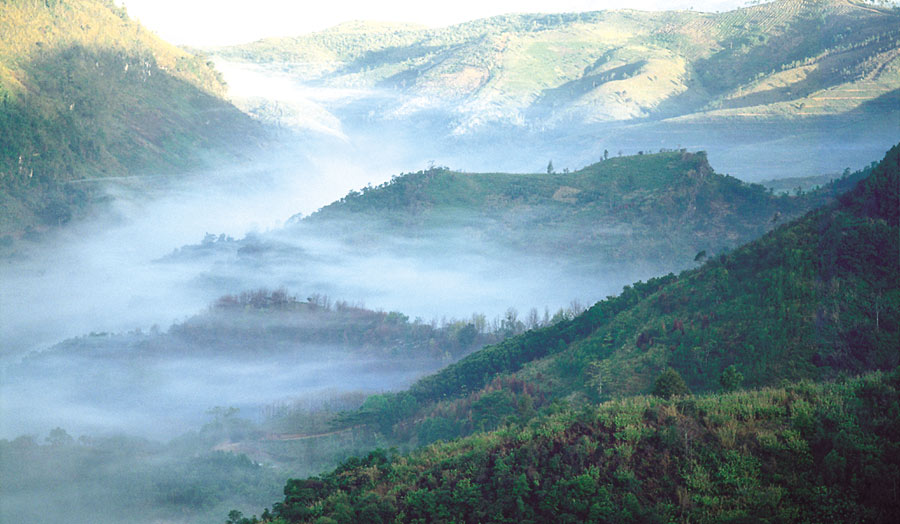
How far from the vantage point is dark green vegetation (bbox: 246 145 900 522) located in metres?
23.1

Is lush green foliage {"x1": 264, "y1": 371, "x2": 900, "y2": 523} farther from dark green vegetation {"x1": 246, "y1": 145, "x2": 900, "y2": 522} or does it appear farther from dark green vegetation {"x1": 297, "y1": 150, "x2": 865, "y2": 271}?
dark green vegetation {"x1": 297, "y1": 150, "x2": 865, "y2": 271}

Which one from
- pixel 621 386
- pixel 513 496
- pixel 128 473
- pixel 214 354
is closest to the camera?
pixel 513 496

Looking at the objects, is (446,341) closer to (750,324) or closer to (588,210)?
(588,210)

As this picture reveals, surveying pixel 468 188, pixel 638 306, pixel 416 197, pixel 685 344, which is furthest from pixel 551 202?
pixel 685 344

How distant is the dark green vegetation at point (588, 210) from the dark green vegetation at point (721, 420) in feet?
239

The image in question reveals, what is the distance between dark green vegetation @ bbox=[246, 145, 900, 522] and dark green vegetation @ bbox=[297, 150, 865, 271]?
72746 millimetres

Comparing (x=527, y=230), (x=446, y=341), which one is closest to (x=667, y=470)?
(x=446, y=341)

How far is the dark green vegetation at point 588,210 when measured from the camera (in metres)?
119

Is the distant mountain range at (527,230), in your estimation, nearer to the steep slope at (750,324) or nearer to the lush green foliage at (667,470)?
the steep slope at (750,324)

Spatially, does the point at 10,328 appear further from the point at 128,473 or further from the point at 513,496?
the point at 513,496

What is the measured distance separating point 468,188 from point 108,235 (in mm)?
86826

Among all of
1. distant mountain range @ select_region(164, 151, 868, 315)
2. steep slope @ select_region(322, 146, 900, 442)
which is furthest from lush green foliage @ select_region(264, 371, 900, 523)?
distant mountain range @ select_region(164, 151, 868, 315)

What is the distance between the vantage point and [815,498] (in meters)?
22.2

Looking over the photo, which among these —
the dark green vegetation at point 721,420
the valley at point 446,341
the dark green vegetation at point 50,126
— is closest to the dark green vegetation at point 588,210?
the valley at point 446,341
